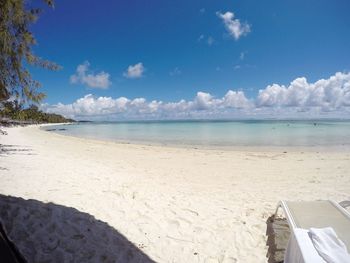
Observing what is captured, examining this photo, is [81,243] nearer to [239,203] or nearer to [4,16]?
[239,203]

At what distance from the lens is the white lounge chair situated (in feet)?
9.24

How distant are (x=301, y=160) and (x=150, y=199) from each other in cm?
966

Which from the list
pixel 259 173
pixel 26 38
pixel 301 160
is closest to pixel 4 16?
pixel 26 38

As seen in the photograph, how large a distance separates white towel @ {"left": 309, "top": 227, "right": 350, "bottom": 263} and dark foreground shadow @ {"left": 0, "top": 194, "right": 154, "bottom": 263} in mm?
2226

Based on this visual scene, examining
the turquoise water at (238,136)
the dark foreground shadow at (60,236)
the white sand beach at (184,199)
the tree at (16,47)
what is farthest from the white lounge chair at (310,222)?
the turquoise water at (238,136)

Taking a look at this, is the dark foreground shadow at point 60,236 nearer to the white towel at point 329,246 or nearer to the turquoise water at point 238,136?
the white towel at point 329,246

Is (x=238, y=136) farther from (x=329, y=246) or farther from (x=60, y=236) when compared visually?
(x=329, y=246)

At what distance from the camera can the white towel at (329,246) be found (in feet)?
8.43

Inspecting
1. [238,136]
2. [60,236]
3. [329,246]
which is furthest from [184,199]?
[238,136]

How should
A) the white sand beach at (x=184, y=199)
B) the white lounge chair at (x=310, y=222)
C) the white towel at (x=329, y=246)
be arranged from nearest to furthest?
the white towel at (x=329, y=246) < the white lounge chair at (x=310, y=222) < the white sand beach at (x=184, y=199)

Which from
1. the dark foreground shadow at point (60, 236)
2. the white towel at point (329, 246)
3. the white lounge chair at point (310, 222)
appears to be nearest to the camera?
the white towel at point (329, 246)

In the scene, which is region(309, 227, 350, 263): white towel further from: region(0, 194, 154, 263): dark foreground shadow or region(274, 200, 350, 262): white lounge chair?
region(0, 194, 154, 263): dark foreground shadow

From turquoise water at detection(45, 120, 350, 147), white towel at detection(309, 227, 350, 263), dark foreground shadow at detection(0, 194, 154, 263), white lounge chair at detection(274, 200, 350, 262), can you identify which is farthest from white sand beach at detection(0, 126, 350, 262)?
turquoise water at detection(45, 120, 350, 147)

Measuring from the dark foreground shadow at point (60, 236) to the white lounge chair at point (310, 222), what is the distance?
2.04 metres
